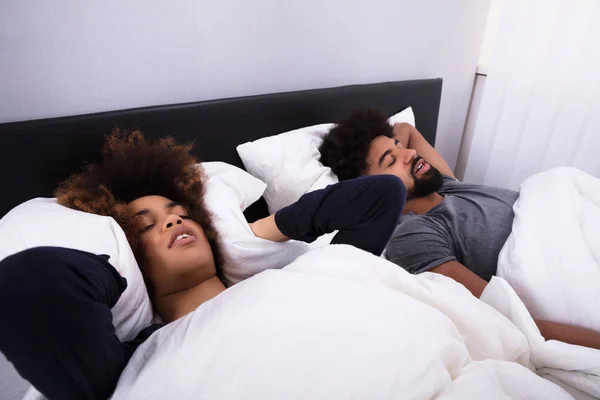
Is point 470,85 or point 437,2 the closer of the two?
point 437,2

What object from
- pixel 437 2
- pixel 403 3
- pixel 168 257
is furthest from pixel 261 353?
pixel 437 2

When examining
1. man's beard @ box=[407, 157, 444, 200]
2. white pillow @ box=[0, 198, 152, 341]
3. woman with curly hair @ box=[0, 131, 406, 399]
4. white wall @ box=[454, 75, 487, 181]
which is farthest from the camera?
white wall @ box=[454, 75, 487, 181]

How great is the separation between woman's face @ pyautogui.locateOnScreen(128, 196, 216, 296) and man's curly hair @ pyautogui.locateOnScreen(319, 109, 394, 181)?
0.68 meters

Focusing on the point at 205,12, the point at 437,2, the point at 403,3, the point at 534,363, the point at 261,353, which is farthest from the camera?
the point at 437,2

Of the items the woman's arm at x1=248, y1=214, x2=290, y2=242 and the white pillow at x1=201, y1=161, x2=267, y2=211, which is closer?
the woman's arm at x1=248, y1=214, x2=290, y2=242

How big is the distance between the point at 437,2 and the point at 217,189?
5.31ft

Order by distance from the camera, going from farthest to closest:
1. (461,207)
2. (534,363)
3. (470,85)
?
(470,85)
(461,207)
(534,363)

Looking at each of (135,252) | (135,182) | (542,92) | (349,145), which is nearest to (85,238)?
(135,252)

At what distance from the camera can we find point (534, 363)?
734 mm

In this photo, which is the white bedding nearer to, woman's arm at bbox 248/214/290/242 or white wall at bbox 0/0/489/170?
woman's arm at bbox 248/214/290/242

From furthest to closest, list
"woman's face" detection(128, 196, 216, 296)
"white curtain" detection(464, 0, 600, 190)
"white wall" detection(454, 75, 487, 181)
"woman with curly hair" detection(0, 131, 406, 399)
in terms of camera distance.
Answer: "white wall" detection(454, 75, 487, 181)
"white curtain" detection(464, 0, 600, 190)
"woman's face" detection(128, 196, 216, 296)
"woman with curly hair" detection(0, 131, 406, 399)

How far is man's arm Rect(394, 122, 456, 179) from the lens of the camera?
1.58 m

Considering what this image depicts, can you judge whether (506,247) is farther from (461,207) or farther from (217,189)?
(217,189)

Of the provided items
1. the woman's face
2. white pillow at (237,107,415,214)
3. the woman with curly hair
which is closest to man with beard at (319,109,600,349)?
white pillow at (237,107,415,214)
